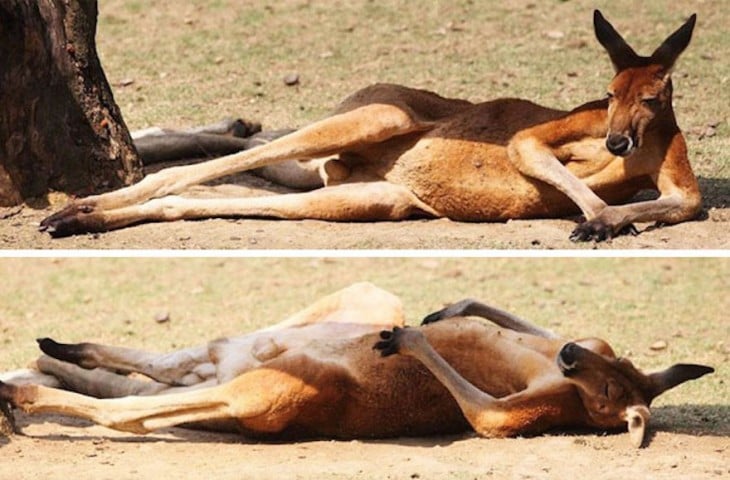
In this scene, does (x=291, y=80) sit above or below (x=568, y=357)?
above

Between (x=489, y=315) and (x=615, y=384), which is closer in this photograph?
(x=615, y=384)

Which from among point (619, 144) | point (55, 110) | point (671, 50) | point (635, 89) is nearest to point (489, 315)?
point (619, 144)

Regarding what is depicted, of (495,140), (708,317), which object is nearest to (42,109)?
(495,140)

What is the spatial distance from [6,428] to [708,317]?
4.48 m

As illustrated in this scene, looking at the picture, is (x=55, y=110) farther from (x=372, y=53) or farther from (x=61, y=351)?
Result: (x=372, y=53)

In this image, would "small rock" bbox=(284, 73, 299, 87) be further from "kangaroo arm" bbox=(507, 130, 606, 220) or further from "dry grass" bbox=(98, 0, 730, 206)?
"kangaroo arm" bbox=(507, 130, 606, 220)

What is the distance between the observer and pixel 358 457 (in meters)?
6.43

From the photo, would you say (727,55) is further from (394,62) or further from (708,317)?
(708,317)

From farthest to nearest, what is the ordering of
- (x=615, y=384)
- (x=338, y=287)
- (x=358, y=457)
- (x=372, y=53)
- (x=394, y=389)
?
1. (x=372, y=53)
2. (x=338, y=287)
3. (x=394, y=389)
4. (x=615, y=384)
5. (x=358, y=457)

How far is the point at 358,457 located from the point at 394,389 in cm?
42

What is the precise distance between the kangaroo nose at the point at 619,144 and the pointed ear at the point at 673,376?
126cm

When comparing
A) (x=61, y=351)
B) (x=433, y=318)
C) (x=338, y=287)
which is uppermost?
(x=433, y=318)

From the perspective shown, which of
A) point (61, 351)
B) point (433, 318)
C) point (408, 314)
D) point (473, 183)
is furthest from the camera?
point (408, 314)

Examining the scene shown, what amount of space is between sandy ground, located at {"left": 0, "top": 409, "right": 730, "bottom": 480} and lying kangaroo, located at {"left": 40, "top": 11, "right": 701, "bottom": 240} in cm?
134
